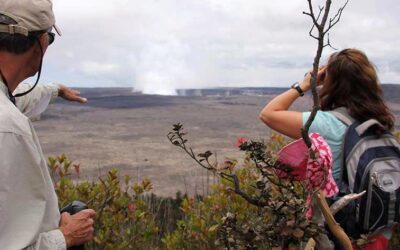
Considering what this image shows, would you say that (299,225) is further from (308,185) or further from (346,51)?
(346,51)

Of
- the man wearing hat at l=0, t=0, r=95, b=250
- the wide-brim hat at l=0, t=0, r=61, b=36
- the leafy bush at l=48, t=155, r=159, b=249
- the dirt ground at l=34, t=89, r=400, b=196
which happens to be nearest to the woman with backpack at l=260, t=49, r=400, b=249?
the man wearing hat at l=0, t=0, r=95, b=250

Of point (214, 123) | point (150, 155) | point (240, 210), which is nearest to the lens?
point (240, 210)

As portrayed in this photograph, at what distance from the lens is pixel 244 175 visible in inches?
149

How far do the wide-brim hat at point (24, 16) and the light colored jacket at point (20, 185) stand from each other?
0.68ft

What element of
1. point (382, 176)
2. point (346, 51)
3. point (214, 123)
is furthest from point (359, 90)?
point (214, 123)

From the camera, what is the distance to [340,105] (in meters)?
2.28

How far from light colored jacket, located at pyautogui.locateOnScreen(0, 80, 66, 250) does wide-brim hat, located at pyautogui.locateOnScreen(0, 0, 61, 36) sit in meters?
0.21

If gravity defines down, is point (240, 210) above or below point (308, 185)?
below

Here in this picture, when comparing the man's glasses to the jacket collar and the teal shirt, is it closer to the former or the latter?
the jacket collar

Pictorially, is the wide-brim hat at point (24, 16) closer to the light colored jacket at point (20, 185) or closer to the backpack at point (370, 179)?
the light colored jacket at point (20, 185)

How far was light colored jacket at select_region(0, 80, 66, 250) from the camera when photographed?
4.53 feet

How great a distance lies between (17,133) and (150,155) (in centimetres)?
736

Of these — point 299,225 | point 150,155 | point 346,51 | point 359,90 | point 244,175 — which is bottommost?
point 150,155

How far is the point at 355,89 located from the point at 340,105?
8 centimetres
